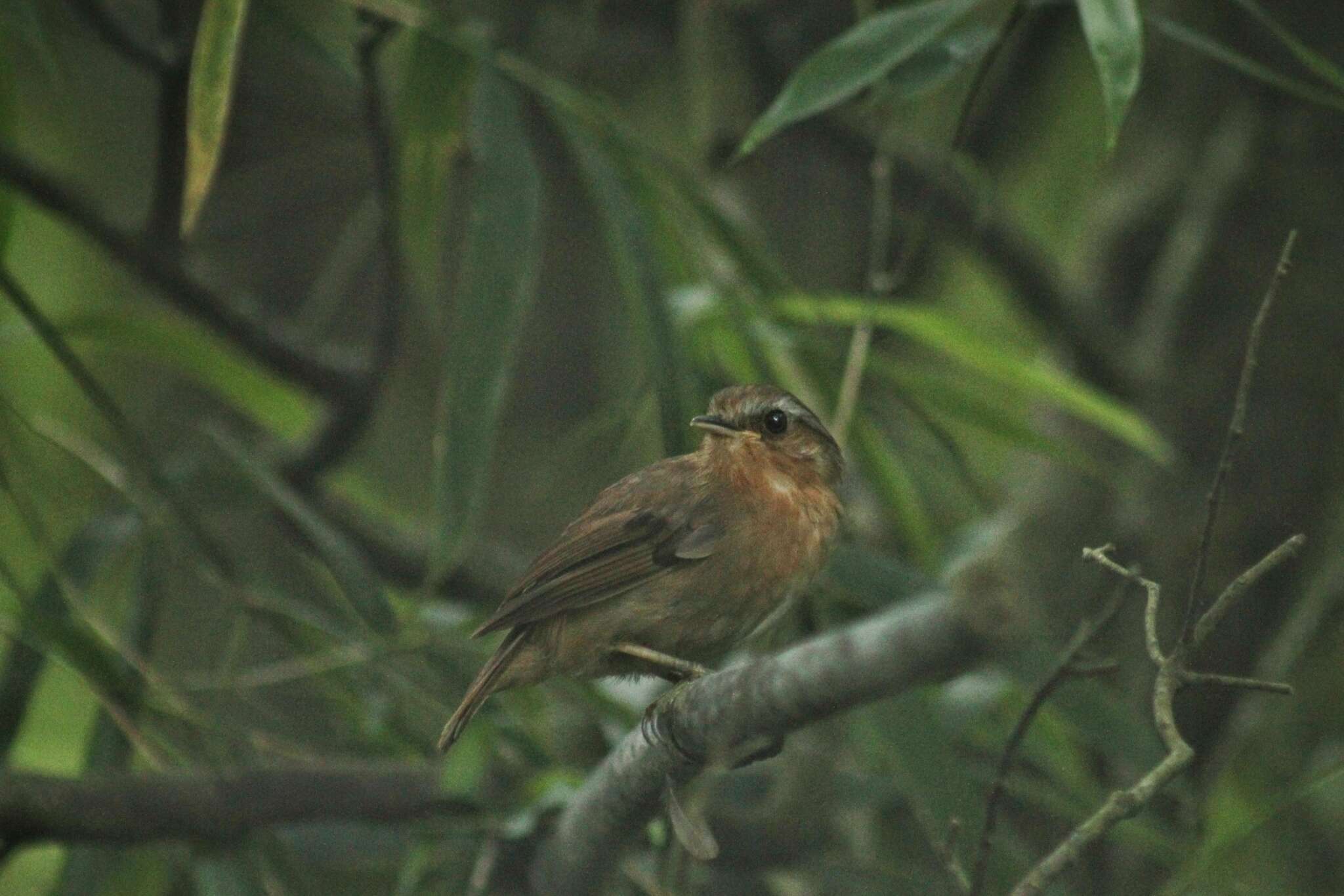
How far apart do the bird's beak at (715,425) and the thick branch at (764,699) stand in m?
0.35

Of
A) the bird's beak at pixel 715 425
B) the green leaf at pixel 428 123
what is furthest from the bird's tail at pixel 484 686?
the green leaf at pixel 428 123

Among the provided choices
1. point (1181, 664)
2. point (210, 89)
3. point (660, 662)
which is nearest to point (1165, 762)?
point (1181, 664)

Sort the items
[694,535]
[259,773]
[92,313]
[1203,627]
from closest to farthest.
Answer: [1203,627]
[694,535]
[259,773]
[92,313]

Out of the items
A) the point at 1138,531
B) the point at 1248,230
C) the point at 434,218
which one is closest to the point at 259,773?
the point at 434,218

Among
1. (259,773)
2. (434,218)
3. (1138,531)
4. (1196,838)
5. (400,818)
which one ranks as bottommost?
(1196,838)

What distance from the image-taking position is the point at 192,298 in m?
3.57

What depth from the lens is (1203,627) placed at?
4.32 ft

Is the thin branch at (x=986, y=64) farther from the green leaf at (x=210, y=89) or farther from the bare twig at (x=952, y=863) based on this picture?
the green leaf at (x=210, y=89)

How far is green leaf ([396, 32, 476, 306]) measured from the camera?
2.60m

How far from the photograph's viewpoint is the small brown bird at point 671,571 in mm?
1582

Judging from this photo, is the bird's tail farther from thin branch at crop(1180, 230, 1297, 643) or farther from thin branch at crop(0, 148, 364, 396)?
thin branch at crop(0, 148, 364, 396)

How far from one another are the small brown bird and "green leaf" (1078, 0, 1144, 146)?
1.64ft

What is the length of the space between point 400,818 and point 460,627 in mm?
341

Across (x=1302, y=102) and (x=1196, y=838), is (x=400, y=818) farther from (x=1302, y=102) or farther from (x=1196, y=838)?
(x=1302, y=102)
